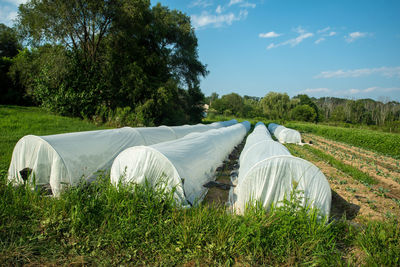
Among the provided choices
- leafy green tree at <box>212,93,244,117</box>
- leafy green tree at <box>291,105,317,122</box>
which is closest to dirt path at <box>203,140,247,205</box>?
leafy green tree at <box>291,105,317,122</box>

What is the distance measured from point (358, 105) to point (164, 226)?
6061cm

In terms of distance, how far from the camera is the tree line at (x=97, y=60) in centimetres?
1180

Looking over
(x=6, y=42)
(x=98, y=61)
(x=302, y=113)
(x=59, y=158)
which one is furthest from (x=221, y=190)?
(x=302, y=113)

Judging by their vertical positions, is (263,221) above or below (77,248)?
above

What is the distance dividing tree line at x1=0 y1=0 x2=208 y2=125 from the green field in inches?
419

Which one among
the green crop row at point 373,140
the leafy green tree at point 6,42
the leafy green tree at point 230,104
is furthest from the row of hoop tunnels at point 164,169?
the leafy green tree at point 230,104

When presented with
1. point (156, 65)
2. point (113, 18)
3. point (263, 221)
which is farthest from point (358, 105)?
point (263, 221)

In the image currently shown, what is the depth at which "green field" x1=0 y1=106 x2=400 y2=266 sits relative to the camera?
221 cm

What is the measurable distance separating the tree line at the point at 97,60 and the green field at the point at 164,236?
10.6 meters

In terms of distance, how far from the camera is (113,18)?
1277cm

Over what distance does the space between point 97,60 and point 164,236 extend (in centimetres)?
1464

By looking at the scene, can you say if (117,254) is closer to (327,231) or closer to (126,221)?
(126,221)

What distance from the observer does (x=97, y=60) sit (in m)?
13.8

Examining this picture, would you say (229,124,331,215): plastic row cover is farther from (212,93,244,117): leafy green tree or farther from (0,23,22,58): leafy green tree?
(212,93,244,117): leafy green tree
